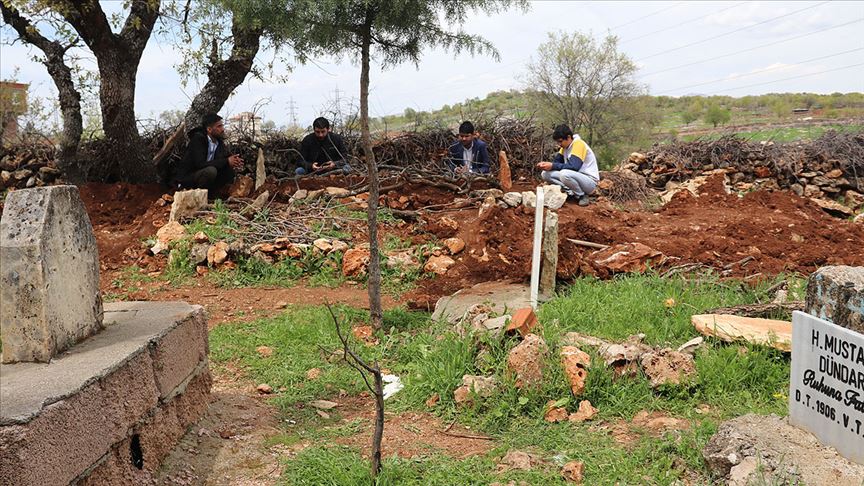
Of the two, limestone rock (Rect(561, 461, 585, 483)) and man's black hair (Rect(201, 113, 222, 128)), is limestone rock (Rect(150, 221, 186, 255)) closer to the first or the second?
man's black hair (Rect(201, 113, 222, 128))

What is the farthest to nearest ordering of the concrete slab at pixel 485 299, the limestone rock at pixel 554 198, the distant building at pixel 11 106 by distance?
the distant building at pixel 11 106 → the limestone rock at pixel 554 198 → the concrete slab at pixel 485 299

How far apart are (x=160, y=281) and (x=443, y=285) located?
10.3ft

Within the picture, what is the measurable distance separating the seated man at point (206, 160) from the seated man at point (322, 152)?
1224mm

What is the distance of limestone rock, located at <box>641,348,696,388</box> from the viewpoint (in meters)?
4.11

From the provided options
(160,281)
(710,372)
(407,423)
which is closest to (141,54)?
(160,281)

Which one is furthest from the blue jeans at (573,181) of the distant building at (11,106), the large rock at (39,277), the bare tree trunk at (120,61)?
the distant building at (11,106)

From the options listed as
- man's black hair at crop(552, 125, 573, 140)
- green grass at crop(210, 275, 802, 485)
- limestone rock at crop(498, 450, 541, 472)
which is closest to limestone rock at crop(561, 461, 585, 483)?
green grass at crop(210, 275, 802, 485)

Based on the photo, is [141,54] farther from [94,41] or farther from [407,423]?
[407,423]

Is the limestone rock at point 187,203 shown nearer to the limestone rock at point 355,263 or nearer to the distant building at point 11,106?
the limestone rock at point 355,263

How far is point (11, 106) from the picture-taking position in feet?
46.9

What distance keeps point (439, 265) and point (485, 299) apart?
1.40 meters

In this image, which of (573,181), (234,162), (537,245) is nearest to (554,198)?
(573,181)

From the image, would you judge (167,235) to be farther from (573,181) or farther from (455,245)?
(573,181)

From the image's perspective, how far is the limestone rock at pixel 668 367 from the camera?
4.11m
